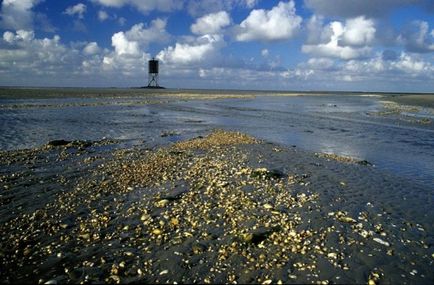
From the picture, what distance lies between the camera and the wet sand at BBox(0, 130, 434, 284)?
886cm

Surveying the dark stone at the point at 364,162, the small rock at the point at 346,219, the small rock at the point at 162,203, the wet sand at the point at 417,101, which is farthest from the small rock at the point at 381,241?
the wet sand at the point at 417,101

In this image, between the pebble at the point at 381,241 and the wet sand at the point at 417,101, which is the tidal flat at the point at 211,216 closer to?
the pebble at the point at 381,241

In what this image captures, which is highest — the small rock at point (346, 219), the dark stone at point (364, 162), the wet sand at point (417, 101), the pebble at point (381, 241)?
the wet sand at point (417, 101)

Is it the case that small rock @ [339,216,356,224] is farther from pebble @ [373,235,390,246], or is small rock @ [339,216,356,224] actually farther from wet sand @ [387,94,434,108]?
wet sand @ [387,94,434,108]

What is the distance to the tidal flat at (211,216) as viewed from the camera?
351 inches

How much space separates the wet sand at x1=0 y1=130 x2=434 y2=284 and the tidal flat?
0.04m

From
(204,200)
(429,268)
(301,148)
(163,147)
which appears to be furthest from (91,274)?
(301,148)

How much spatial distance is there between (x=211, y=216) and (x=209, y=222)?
0.52 m

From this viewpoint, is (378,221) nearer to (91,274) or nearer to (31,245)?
(91,274)

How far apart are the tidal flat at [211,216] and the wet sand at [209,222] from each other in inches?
1.7

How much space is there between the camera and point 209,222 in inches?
460

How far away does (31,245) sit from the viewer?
32.3ft

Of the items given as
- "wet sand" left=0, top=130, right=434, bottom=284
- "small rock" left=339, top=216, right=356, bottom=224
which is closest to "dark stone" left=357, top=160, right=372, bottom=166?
"wet sand" left=0, top=130, right=434, bottom=284

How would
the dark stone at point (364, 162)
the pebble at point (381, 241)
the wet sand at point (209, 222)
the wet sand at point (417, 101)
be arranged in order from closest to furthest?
the wet sand at point (209, 222) → the pebble at point (381, 241) → the dark stone at point (364, 162) → the wet sand at point (417, 101)
